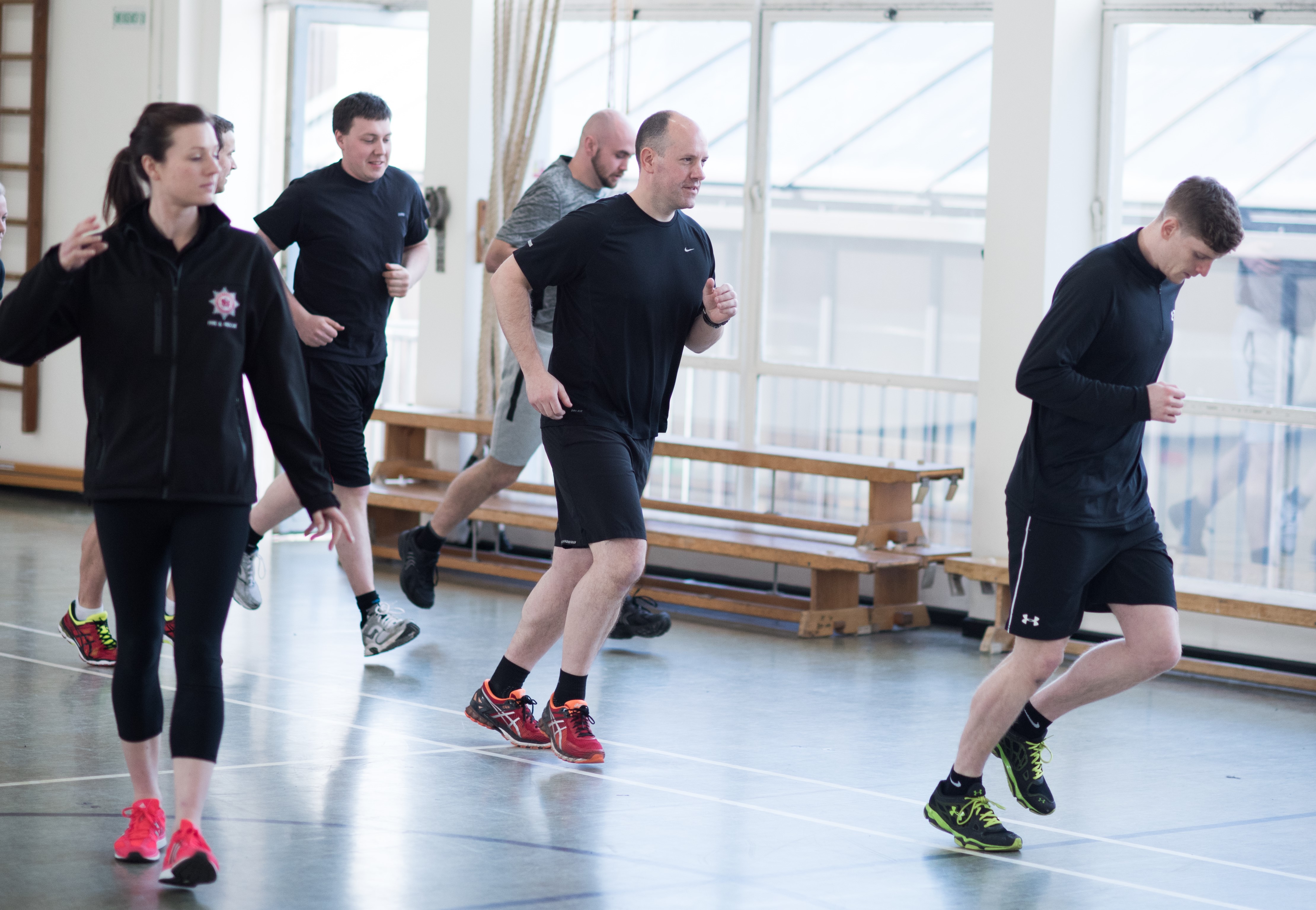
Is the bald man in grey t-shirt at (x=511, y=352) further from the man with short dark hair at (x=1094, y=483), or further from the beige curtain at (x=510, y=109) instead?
the beige curtain at (x=510, y=109)

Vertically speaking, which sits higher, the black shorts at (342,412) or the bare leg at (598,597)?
the black shorts at (342,412)

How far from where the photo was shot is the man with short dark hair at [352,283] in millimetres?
5469

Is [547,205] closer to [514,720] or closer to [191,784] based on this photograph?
[514,720]

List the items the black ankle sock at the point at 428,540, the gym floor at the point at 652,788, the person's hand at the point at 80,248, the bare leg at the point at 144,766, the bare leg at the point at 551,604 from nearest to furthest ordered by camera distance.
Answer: the person's hand at the point at 80,248
the bare leg at the point at 144,766
the gym floor at the point at 652,788
the bare leg at the point at 551,604
the black ankle sock at the point at 428,540

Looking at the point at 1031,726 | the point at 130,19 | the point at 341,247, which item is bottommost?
the point at 1031,726

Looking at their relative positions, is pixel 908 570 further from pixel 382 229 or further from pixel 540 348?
pixel 382 229

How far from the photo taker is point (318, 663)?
18.5ft

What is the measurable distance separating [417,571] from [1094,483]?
315 centimetres

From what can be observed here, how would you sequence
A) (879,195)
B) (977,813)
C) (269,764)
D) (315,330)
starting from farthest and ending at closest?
(879,195)
(315,330)
(269,764)
(977,813)

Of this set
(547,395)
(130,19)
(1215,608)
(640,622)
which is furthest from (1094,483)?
(130,19)

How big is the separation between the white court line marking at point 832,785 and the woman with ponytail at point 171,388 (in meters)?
1.64

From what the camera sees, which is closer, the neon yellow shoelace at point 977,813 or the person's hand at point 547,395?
the neon yellow shoelace at point 977,813

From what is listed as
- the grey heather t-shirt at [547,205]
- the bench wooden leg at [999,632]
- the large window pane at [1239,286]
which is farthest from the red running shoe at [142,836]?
the large window pane at [1239,286]

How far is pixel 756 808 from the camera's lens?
4.10 meters
